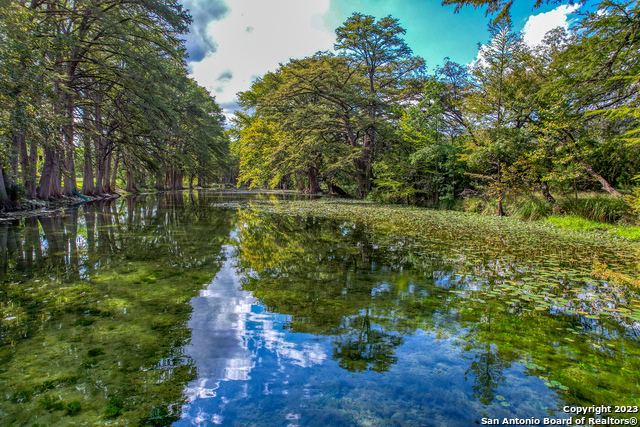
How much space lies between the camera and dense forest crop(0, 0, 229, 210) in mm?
8070

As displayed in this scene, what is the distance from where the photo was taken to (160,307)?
371 cm

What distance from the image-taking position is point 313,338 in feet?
10.2

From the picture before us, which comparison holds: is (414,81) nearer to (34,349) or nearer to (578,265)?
(578,265)

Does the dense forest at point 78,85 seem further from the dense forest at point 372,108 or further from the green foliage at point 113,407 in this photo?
the green foliage at point 113,407

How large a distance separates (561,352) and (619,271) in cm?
413

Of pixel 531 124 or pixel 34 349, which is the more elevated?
pixel 531 124

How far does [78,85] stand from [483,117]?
19.2m

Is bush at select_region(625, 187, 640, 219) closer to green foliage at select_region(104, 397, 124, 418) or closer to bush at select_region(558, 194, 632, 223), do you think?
bush at select_region(558, 194, 632, 223)

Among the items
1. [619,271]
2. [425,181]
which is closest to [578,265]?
[619,271]

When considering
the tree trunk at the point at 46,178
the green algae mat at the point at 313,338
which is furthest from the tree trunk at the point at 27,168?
the green algae mat at the point at 313,338

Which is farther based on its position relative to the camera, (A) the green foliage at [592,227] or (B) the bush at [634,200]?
(B) the bush at [634,200]

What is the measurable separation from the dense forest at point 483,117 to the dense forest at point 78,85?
9962 mm

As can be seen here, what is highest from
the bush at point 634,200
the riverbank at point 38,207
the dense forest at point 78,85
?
the dense forest at point 78,85

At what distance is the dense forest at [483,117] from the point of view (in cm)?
1030
